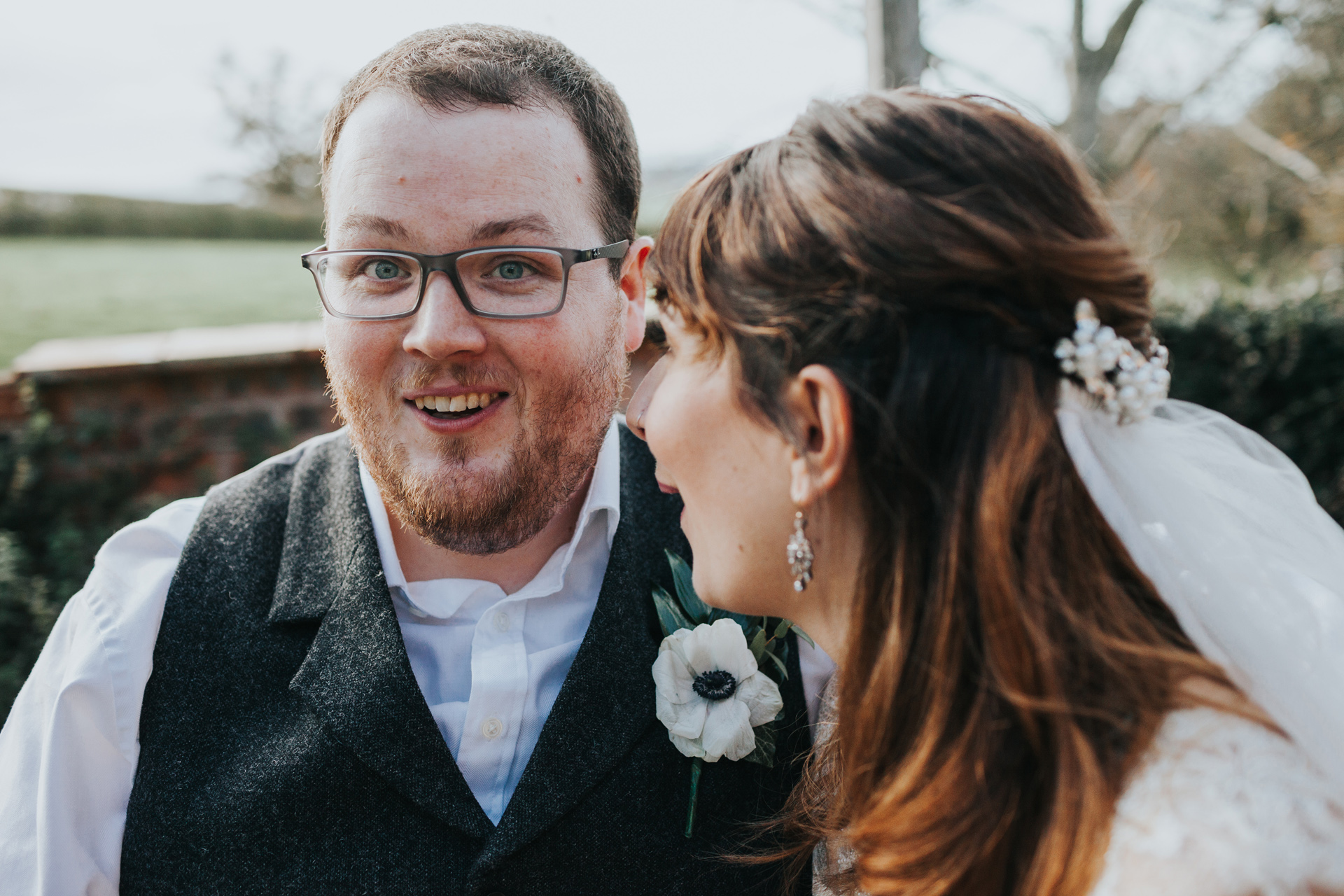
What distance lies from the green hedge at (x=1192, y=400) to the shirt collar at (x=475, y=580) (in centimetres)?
226

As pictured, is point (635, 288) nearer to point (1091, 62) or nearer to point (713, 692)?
point (713, 692)

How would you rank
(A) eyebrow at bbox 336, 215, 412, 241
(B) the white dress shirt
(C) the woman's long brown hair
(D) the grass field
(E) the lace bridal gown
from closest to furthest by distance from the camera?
(E) the lace bridal gown
(C) the woman's long brown hair
(B) the white dress shirt
(A) eyebrow at bbox 336, 215, 412, 241
(D) the grass field

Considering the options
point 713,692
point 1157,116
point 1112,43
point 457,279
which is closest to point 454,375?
point 457,279

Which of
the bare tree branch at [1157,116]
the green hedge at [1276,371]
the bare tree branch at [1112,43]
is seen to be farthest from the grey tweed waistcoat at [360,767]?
the bare tree branch at [1157,116]

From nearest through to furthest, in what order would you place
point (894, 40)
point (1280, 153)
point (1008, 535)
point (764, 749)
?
point (1008, 535)
point (764, 749)
point (894, 40)
point (1280, 153)

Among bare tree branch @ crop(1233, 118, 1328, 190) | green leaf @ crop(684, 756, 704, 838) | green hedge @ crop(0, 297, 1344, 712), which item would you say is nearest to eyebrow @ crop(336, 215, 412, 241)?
green leaf @ crop(684, 756, 704, 838)

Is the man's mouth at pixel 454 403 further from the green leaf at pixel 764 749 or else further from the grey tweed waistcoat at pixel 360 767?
the green leaf at pixel 764 749

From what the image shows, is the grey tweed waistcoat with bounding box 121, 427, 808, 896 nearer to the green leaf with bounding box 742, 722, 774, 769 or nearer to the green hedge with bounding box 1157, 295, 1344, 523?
the green leaf with bounding box 742, 722, 774, 769

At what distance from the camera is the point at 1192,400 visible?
18.2ft

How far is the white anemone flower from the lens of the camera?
1.58 m

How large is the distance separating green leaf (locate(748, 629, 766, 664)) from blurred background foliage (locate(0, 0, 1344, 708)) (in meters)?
0.97

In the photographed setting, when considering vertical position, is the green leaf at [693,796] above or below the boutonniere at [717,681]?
below

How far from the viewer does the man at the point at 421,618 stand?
151 centimetres

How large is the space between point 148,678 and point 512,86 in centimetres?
131
